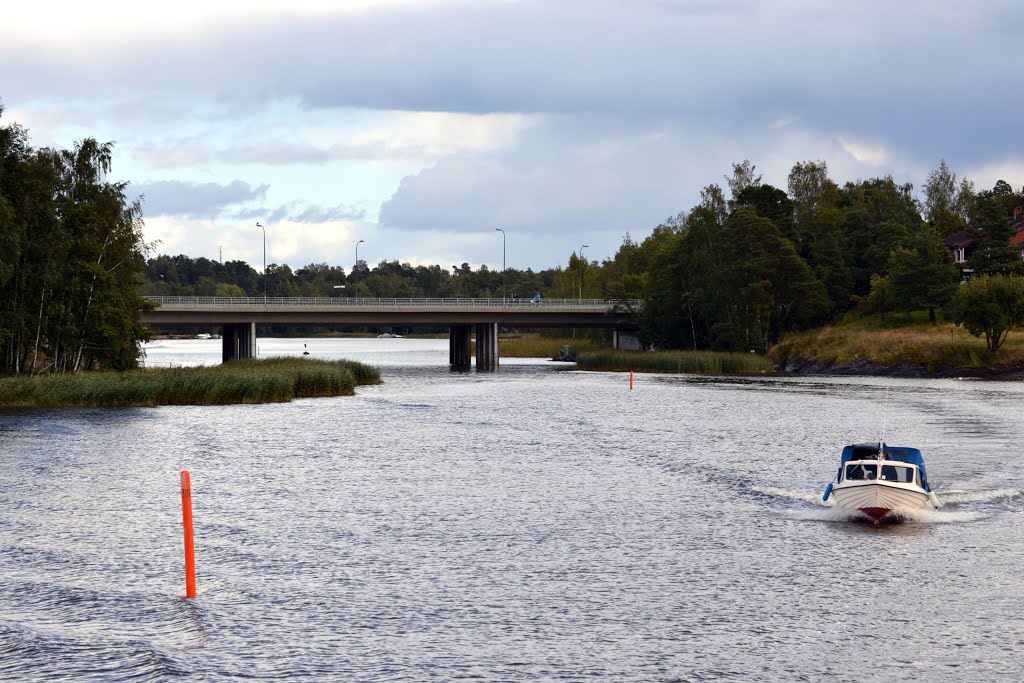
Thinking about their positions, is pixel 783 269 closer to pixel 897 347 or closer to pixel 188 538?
pixel 897 347

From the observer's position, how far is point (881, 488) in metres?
35.2

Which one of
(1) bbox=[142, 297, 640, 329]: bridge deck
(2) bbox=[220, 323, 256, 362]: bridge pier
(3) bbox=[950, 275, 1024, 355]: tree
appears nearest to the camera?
(3) bbox=[950, 275, 1024, 355]: tree

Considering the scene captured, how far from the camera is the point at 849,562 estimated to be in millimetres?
29188

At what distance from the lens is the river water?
20.8 meters

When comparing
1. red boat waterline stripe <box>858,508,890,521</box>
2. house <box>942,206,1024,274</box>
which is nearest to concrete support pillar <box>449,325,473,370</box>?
house <box>942,206,1024,274</box>

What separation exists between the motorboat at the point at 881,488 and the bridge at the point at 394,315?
345 ft

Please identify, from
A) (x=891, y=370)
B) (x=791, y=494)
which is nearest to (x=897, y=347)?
(x=891, y=370)

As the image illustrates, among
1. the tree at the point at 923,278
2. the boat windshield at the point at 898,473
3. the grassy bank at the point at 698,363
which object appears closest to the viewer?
the boat windshield at the point at 898,473

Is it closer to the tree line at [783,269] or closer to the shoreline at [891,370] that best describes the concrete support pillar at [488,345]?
the tree line at [783,269]

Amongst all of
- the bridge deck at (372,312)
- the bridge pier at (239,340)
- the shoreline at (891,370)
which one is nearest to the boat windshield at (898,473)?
the shoreline at (891,370)

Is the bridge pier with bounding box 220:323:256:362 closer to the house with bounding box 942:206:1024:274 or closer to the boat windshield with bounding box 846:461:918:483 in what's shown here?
the house with bounding box 942:206:1024:274

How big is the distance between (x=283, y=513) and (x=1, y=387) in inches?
1848

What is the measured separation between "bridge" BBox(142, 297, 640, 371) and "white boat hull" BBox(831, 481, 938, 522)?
10609 centimetres

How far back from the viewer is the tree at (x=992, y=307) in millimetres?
119688
